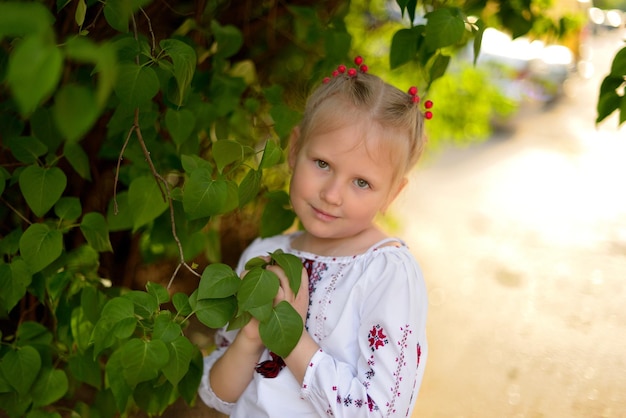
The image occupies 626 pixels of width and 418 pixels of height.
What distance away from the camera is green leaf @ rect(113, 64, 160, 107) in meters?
0.97

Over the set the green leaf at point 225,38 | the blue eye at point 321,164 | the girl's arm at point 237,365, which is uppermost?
the green leaf at point 225,38

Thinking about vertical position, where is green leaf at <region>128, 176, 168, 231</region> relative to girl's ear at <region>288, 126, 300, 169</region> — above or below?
below

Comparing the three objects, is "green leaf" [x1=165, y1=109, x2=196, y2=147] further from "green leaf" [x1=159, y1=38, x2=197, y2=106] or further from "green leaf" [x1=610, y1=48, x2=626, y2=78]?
"green leaf" [x1=610, y1=48, x2=626, y2=78]

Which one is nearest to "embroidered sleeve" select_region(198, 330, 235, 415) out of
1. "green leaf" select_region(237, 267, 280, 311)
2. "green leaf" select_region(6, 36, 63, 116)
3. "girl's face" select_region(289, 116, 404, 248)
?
"girl's face" select_region(289, 116, 404, 248)

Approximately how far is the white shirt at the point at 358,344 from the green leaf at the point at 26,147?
1.45 ft

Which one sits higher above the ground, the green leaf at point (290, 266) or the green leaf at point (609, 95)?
the green leaf at point (609, 95)

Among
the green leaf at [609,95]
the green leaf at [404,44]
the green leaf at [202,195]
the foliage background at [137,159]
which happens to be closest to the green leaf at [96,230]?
the foliage background at [137,159]

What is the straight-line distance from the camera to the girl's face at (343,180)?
1.22 metres

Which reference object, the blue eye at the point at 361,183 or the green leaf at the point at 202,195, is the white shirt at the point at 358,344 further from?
the green leaf at the point at 202,195

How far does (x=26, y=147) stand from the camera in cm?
128

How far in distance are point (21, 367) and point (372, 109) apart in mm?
747

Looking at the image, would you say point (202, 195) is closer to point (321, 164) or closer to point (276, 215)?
point (321, 164)

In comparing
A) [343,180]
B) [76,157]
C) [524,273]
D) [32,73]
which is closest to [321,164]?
[343,180]

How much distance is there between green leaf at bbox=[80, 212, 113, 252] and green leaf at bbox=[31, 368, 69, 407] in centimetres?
25
